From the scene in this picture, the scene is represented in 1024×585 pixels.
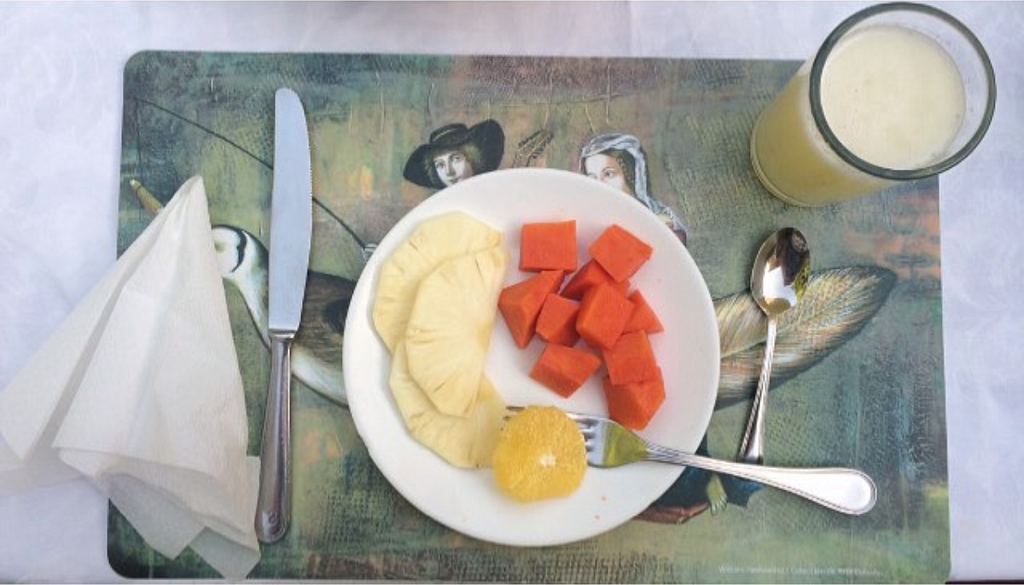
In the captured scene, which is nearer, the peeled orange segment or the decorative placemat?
the peeled orange segment

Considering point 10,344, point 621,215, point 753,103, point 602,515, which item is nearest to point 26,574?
point 10,344

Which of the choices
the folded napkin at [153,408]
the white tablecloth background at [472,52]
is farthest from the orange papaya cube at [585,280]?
the folded napkin at [153,408]

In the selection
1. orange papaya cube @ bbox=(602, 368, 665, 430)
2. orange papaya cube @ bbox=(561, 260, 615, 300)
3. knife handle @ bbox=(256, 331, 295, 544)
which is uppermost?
orange papaya cube @ bbox=(561, 260, 615, 300)

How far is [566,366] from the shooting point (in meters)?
0.99

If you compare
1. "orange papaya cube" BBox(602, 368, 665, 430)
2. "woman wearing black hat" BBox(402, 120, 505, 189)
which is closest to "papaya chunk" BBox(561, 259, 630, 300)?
"orange papaya cube" BBox(602, 368, 665, 430)

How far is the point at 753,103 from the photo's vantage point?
114 centimetres

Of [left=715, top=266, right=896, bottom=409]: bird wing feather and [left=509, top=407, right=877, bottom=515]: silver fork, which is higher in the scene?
[left=715, top=266, right=896, bottom=409]: bird wing feather

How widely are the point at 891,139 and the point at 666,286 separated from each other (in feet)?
1.03

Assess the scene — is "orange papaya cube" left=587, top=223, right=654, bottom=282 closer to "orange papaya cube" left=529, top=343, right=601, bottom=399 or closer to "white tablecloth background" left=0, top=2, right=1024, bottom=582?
"orange papaya cube" left=529, top=343, right=601, bottom=399

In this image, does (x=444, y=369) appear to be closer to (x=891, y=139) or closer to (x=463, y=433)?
(x=463, y=433)

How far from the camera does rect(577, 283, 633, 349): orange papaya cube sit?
99 cm

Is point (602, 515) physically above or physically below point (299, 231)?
below

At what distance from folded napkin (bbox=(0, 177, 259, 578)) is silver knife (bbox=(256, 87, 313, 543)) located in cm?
3

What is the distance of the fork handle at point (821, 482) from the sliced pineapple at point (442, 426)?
273mm
